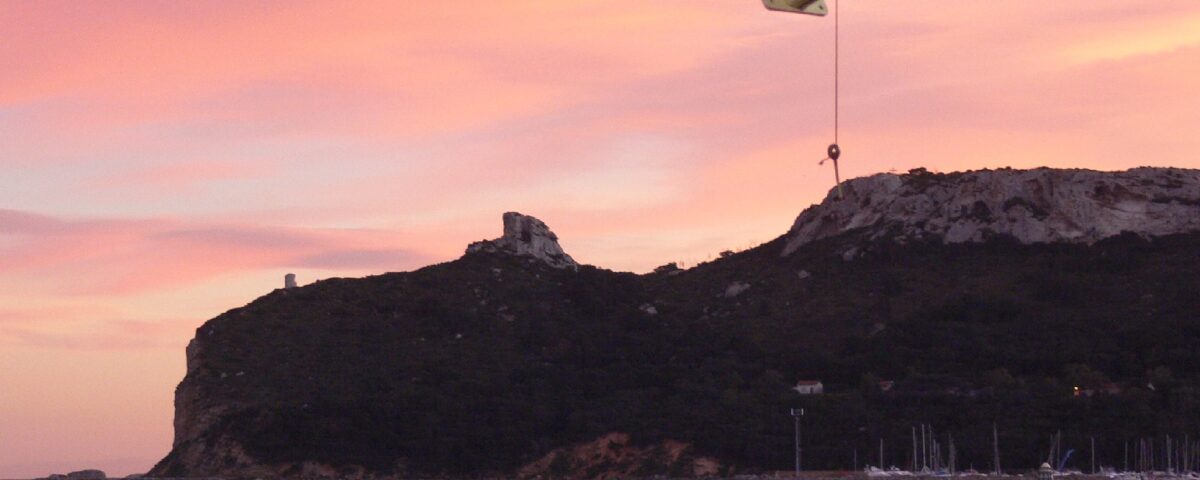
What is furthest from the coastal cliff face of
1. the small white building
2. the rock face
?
the small white building

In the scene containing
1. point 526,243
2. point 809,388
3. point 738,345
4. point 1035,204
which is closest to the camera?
point 809,388

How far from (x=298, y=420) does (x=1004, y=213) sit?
56.1 m

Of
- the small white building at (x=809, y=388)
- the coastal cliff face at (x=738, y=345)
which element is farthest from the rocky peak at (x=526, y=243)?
the small white building at (x=809, y=388)

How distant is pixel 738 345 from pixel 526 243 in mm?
23733

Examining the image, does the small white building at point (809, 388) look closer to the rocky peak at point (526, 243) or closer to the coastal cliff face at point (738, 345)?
the coastal cliff face at point (738, 345)

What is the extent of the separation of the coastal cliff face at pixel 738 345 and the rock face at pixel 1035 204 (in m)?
0.18

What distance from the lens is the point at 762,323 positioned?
5719 inches

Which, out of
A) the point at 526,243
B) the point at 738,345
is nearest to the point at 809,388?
the point at 738,345

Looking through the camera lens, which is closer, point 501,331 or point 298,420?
point 298,420

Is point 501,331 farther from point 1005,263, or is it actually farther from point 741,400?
point 1005,263

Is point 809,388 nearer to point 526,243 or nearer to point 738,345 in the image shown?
point 738,345

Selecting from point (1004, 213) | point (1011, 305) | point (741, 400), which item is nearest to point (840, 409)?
point (741, 400)

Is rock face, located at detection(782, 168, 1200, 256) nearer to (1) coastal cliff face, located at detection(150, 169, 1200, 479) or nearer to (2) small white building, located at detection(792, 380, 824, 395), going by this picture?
(1) coastal cliff face, located at detection(150, 169, 1200, 479)

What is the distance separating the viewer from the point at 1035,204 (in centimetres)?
14750
